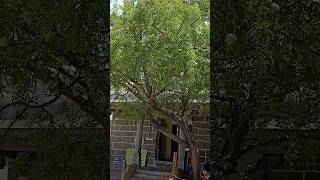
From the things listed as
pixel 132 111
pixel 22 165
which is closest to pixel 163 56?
pixel 132 111

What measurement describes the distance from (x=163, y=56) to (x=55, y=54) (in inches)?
18.8

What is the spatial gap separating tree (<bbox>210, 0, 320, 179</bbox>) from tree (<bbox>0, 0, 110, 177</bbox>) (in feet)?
1.54

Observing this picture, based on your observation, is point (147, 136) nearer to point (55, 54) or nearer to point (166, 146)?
point (166, 146)

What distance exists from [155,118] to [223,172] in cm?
43

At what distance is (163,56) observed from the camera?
1.62 m

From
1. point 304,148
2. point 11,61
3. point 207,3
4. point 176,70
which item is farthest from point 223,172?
point 11,61

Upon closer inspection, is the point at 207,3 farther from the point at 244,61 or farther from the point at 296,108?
the point at 296,108

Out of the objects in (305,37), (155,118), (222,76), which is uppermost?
(305,37)

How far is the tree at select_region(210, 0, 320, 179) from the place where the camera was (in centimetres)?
129

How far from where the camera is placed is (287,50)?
1293mm

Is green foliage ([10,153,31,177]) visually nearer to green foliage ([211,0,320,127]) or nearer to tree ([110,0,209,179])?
tree ([110,0,209,179])

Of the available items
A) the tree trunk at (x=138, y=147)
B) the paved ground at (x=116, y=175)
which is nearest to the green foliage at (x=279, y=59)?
the tree trunk at (x=138, y=147)

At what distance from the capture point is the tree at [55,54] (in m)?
1.39

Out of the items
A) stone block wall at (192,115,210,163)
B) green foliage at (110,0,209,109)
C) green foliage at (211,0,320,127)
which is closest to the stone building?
stone block wall at (192,115,210,163)
